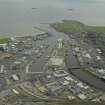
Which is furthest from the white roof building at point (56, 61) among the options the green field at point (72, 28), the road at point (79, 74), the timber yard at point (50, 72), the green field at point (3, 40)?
the green field at point (72, 28)

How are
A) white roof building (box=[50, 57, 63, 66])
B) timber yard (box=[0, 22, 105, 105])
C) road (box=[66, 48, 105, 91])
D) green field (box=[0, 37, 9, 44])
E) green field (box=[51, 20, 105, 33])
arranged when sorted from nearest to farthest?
timber yard (box=[0, 22, 105, 105]) < road (box=[66, 48, 105, 91]) < white roof building (box=[50, 57, 63, 66]) < green field (box=[0, 37, 9, 44]) < green field (box=[51, 20, 105, 33])

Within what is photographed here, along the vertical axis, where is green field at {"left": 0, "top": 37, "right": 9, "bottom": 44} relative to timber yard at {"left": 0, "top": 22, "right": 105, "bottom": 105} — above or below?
above

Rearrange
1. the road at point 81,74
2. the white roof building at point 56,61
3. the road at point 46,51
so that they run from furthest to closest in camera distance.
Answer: the white roof building at point 56,61 → the road at point 46,51 → the road at point 81,74

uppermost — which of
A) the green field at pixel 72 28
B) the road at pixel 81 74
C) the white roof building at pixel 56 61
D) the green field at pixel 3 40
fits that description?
the green field at pixel 72 28

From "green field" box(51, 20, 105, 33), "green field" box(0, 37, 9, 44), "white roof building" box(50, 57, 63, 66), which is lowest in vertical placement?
"white roof building" box(50, 57, 63, 66)

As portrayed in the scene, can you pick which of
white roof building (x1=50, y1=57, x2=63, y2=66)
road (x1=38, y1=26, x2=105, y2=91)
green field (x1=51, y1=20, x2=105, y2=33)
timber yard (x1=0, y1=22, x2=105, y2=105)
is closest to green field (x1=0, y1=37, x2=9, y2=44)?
timber yard (x1=0, y1=22, x2=105, y2=105)

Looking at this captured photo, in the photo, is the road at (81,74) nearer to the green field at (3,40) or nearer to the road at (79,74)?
the road at (79,74)

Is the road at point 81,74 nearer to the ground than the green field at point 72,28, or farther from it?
nearer to the ground

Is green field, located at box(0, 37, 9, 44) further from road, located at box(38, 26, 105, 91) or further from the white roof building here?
road, located at box(38, 26, 105, 91)
